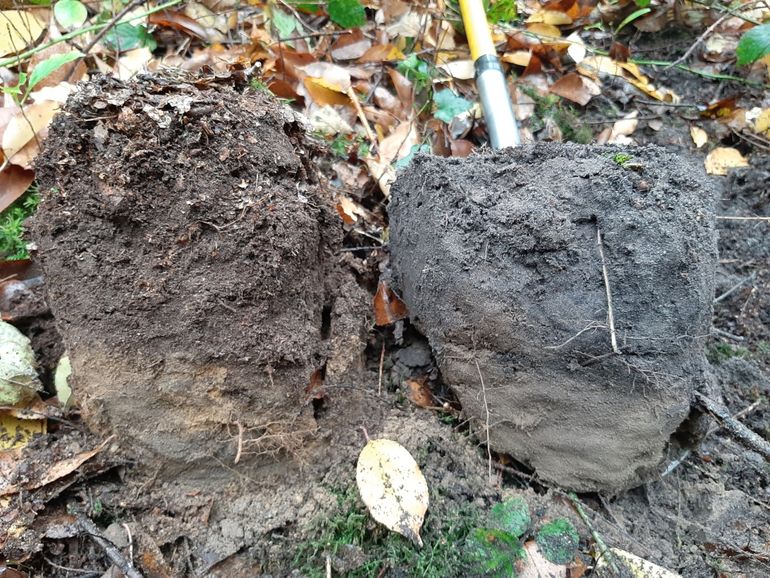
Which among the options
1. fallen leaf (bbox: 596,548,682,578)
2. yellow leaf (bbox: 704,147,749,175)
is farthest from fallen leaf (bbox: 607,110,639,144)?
fallen leaf (bbox: 596,548,682,578)

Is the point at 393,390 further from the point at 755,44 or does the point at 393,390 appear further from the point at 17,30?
the point at 755,44

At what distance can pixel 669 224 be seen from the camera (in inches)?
48.2

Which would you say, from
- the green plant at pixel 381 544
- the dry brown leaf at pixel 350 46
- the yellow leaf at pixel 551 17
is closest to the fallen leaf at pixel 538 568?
the green plant at pixel 381 544

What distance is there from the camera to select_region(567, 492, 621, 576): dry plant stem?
1141mm

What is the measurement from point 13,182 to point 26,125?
17 cm

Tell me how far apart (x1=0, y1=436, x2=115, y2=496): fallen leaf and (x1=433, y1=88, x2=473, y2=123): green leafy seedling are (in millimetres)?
1519

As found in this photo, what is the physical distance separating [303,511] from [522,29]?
→ 2.09 m

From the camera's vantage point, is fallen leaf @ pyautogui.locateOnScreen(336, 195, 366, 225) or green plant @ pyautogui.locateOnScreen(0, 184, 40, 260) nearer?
green plant @ pyautogui.locateOnScreen(0, 184, 40, 260)

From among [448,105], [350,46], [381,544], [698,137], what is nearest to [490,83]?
[448,105]

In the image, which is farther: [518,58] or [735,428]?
[518,58]

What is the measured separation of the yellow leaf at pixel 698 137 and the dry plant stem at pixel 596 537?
1518mm

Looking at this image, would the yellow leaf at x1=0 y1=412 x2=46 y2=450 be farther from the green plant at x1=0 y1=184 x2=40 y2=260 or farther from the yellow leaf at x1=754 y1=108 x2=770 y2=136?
the yellow leaf at x1=754 y1=108 x2=770 y2=136

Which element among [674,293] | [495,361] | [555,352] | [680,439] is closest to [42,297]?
[495,361]

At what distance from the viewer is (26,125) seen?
5.14ft
